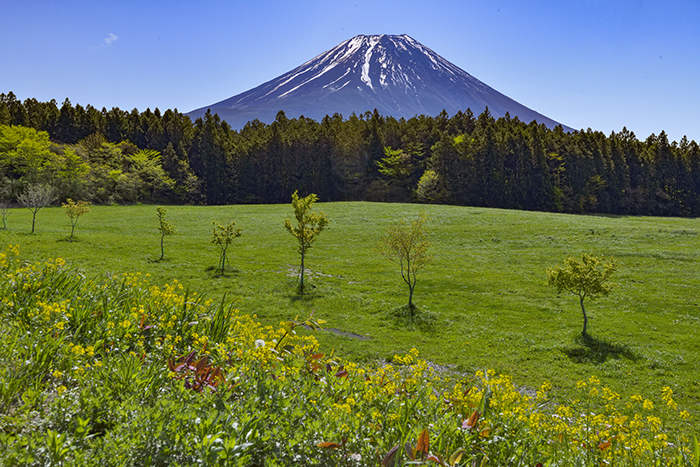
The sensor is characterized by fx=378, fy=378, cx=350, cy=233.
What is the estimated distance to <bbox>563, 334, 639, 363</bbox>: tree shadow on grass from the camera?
12.8 meters

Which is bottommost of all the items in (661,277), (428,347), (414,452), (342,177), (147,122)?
(428,347)

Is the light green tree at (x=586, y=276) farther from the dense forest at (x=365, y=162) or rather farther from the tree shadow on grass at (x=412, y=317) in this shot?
the dense forest at (x=365, y=162)

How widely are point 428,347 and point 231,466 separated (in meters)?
11.9

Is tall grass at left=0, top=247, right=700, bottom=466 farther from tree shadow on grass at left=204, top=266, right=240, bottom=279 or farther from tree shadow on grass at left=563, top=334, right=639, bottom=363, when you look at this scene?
tree shadow on grass at left=204, top=266, right=240, bottom=279

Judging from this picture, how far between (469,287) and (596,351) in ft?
28.7

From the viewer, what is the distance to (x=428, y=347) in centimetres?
1362

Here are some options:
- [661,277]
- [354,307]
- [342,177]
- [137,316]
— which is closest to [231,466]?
[137,316]

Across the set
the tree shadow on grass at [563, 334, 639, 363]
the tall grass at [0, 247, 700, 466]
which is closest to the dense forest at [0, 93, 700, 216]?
the tree shadow on grass at [563, 334, 639, 363]

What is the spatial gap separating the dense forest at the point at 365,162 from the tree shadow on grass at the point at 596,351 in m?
53.0

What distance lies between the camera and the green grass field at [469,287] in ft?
41.5

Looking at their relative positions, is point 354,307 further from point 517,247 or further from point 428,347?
point 517,247

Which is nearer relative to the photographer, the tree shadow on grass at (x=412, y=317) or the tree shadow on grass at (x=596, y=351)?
the tree shadow on grass at (x=596, y=351)

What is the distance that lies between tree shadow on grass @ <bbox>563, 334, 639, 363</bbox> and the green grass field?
0.21ft

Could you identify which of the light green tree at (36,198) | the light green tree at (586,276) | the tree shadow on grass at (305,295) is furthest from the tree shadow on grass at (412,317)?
the light green tree at (36,198)
